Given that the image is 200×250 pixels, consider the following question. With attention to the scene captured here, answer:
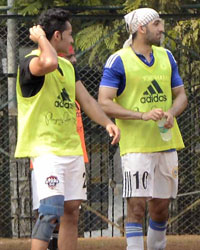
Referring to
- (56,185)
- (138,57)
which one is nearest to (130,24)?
(138,57)

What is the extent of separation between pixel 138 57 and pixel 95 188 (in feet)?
8.19

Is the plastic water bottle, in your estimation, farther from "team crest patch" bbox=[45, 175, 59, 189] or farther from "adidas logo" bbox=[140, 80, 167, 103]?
"team crest patch" bbox=[45, 175, 59, 189]

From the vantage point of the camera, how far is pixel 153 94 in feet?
22.6

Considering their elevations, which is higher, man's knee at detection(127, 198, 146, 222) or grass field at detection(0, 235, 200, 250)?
man's knee at detection(127, 198, 146, 222)

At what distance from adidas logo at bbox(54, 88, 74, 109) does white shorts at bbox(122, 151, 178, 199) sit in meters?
0.98

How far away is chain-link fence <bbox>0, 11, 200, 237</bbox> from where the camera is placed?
8969mm

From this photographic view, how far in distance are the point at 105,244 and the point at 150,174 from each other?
2021 millimetres

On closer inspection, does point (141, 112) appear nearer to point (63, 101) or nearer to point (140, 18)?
point (140, 18)

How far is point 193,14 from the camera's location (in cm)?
876

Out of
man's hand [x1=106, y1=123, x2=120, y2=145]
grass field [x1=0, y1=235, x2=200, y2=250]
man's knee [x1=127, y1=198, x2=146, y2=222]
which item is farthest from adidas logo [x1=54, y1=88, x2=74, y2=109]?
grass field [x1=0, y1=235, x2=200, y2=250]

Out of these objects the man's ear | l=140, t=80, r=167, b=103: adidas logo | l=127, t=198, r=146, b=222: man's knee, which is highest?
the man's ear

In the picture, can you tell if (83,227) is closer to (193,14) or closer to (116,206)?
(116,206)

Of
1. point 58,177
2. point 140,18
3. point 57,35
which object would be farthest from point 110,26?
point 58,177

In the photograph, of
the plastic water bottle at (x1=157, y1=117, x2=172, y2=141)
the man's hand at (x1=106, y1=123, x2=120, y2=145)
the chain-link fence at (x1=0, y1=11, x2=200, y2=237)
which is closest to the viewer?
the man's hand at (x1=106, y1=123, x2=120, y2=145)
